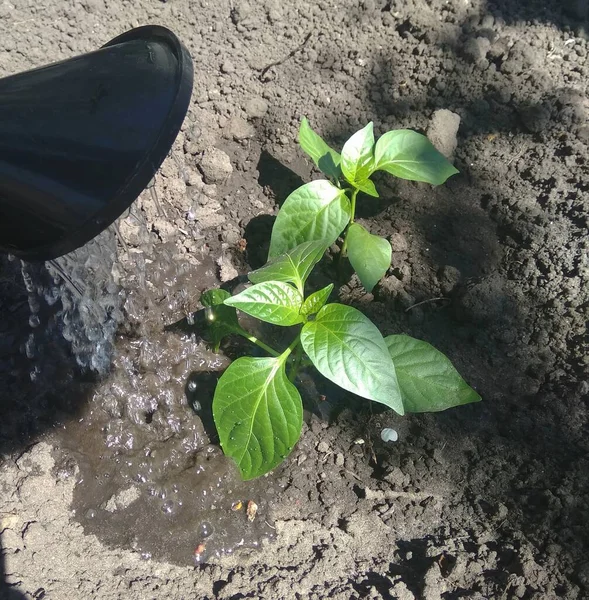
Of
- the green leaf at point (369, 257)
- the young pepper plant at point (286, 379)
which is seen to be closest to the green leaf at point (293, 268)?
the young pepper plant at point (286, 379)

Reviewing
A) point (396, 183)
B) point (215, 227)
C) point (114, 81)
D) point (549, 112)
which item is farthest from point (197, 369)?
point (549, 112)

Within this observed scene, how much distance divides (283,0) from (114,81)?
1.88m

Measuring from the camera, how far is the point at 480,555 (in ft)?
4.88

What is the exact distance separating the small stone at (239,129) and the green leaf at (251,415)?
1.12 m

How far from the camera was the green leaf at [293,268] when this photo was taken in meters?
1.53

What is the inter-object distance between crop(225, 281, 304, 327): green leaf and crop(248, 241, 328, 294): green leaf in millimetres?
30

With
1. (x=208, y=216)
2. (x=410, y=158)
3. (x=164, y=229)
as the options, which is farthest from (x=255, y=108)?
(x=410, y=158)

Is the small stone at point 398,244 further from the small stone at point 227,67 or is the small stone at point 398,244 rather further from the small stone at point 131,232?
the small stone at point 227,67

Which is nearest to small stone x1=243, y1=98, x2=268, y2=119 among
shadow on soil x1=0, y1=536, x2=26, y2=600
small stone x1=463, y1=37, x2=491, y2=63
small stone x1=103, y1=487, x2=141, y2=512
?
small stone x1=463, y1=37, x2=491, y2=63

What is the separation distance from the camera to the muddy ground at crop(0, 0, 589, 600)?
1542mm

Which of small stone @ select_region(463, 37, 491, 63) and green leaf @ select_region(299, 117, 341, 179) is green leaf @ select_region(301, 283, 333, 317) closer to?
green leaf @ select_region(299, 117, 341, 179)

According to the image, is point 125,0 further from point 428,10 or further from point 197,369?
point 197,369

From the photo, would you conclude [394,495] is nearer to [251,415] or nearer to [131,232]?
[251,415]

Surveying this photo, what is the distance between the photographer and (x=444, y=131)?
7.04ft
